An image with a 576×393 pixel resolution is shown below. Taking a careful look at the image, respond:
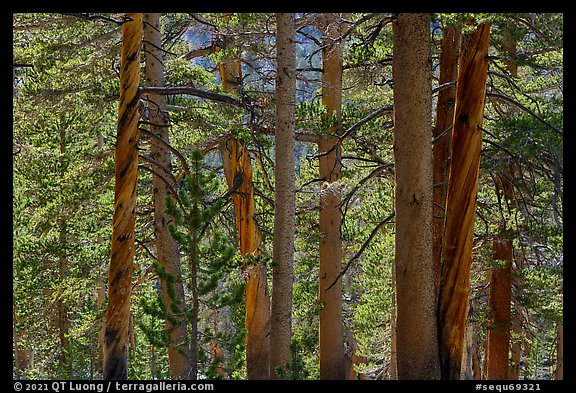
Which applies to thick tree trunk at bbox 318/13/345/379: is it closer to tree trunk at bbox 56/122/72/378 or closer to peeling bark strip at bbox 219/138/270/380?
peeling bark strip at bbox 219/138/270/380

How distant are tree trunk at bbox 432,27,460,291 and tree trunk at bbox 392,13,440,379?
2.41 m

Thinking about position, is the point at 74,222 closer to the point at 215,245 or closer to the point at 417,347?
the point at 215,245

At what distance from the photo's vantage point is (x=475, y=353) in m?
20.6

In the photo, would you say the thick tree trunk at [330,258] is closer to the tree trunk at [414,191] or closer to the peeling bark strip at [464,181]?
the peeling bark strip at [464,181]

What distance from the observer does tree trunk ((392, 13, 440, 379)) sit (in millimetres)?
7148

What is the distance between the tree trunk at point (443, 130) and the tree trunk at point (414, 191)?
2.41 metres

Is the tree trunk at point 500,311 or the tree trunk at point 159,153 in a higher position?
the tree trunk at point 159,153

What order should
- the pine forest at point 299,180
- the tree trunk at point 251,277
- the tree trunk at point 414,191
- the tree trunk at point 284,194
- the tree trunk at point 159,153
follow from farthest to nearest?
1. the tree trunk at point 251,277
2. the tree trunk at point 159,153
3. the tree trunk at point 284,194
4. the pine forest at point 299,180
5. the tree trunk at point 414,191

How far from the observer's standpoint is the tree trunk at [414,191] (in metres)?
7.15

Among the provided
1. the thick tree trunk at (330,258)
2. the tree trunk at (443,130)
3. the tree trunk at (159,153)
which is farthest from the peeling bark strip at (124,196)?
the thick tree trunk at (330,258)

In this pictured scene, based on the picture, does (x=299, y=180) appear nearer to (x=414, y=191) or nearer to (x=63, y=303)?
(x=63, y=303)
